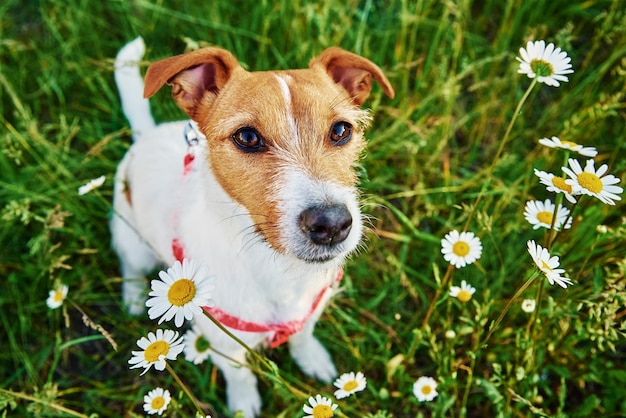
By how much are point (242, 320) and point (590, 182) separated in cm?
171

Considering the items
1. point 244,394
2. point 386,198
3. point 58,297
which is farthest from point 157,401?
point 386,198

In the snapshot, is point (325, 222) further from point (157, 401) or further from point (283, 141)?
point (157, 401)

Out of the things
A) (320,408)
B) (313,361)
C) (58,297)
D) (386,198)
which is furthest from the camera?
(386,198)

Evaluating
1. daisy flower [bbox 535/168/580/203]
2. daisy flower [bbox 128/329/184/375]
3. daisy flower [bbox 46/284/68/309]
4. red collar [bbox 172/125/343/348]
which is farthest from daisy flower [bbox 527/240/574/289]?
daisy flower [bbox 46/284/68/309]

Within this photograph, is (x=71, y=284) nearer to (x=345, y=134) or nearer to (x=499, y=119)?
(x=345, y=134)

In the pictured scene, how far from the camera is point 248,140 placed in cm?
253

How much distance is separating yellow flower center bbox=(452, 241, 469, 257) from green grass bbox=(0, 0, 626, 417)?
53cm

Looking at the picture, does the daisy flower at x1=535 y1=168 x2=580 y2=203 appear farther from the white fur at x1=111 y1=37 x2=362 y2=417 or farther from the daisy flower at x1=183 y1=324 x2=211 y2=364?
the daisy flower at x1=183 y1=324 x2=211 y2=364

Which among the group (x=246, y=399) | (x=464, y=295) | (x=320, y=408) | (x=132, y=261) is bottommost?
(x=246, y=399)

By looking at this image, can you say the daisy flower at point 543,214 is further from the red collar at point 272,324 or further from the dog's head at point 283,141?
the red collar at point 272,324

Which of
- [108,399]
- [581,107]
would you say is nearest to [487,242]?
[581,107]

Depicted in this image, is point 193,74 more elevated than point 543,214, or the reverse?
point 193,74

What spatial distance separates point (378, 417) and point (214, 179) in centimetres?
133

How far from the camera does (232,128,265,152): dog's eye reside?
2516mm
